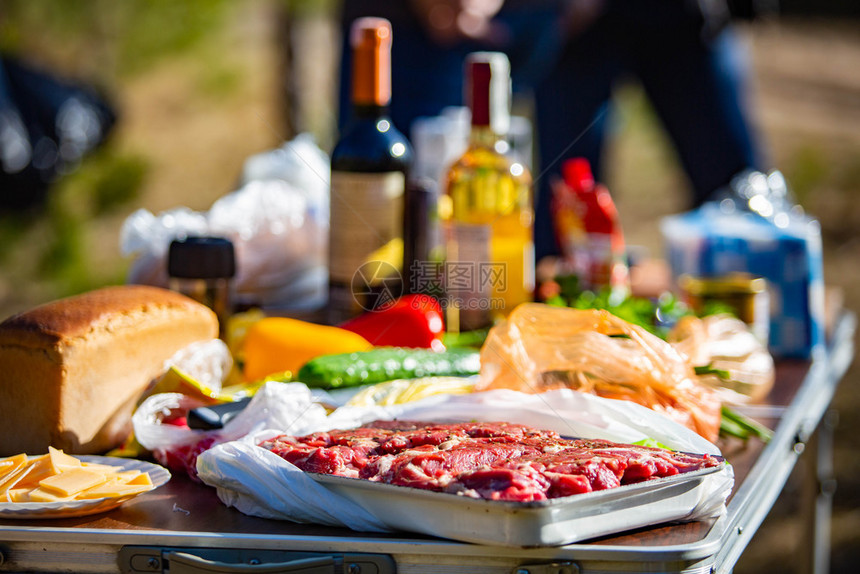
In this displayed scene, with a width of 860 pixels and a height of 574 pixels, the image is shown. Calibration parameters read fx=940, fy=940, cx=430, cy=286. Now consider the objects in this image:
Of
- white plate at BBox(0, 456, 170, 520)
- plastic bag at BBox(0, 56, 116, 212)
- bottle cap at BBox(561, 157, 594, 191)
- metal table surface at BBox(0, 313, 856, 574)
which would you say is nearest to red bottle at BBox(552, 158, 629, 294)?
bottle cap at BBox(561, 157, 594, 191)

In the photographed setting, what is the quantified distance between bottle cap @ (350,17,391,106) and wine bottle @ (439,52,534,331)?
142 mm

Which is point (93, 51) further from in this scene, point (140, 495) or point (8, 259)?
point (140, 495)

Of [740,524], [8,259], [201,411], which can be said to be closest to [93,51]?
[8,259]

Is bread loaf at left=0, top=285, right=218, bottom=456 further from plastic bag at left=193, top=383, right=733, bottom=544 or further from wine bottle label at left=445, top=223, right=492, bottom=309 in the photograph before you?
wine bottle label at left=445, top=223, right=492, bottom=309

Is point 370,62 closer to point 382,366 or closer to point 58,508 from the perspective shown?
point 382,366

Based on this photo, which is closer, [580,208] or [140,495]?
[140,495]

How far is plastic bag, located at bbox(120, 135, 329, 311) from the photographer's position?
1686 mm

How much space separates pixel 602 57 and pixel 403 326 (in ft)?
6.69

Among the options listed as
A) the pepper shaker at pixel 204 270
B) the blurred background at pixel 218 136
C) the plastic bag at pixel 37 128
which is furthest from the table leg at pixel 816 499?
the plastic bag at pixel 37 128

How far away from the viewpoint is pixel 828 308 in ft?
7.14

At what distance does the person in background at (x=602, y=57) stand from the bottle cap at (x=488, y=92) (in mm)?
1151

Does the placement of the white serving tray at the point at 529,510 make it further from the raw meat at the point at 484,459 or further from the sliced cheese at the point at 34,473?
the sliced cheese at the point at 34,473

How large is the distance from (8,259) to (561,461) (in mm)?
4571

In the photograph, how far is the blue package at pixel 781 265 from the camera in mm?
1704
